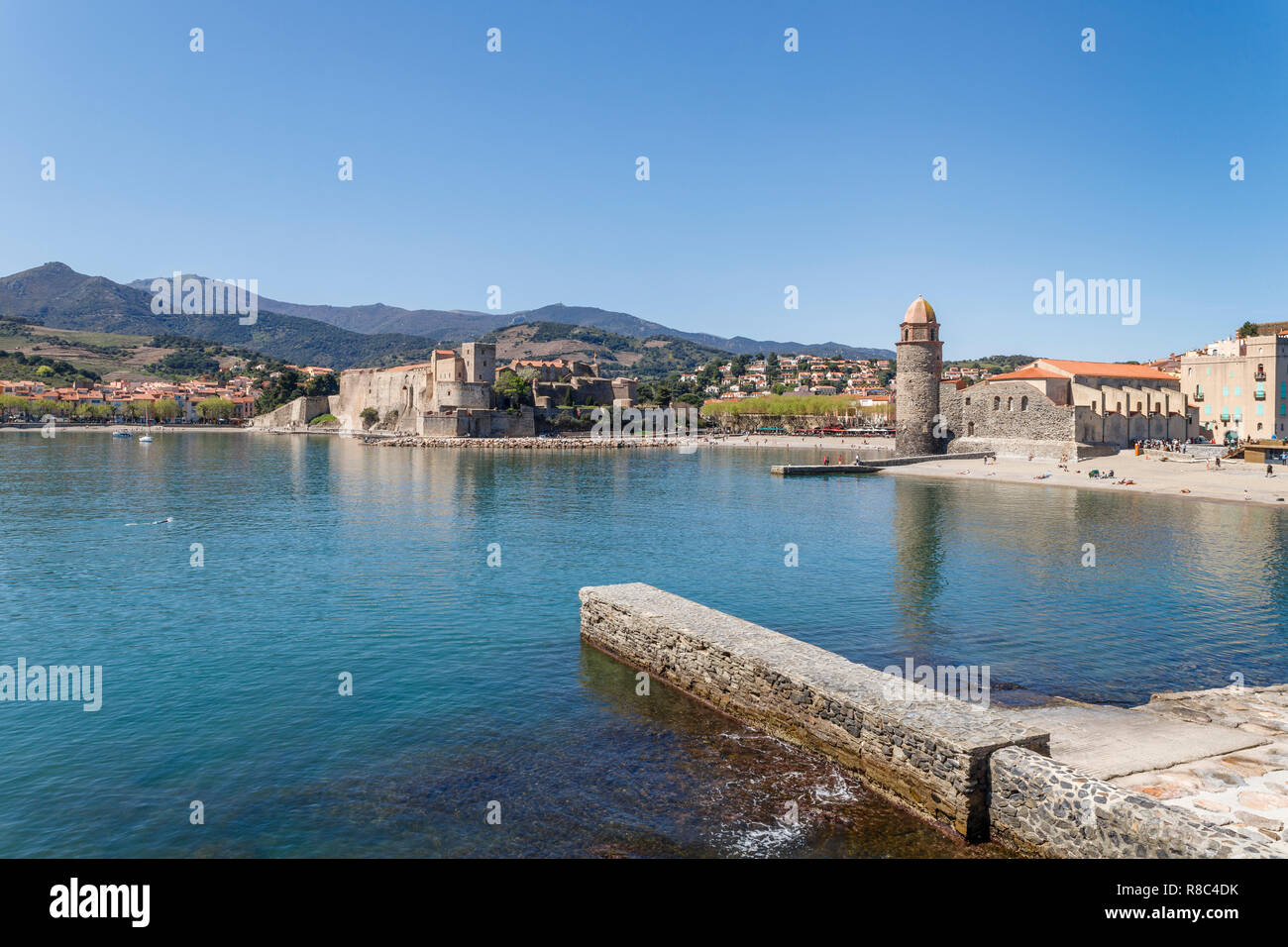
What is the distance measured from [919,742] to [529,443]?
72723mm

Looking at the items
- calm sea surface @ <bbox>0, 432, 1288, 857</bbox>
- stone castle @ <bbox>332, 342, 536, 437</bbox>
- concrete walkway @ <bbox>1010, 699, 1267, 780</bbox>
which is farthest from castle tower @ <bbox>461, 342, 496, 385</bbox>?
concrete walkway @ <bbox>1010, 699, 1267, 780</bbox>

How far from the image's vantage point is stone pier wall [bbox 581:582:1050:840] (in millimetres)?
7309

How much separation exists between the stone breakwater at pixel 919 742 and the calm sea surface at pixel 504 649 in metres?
0.34

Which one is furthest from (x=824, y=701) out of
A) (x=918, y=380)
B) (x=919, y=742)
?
(x=918, y=380)

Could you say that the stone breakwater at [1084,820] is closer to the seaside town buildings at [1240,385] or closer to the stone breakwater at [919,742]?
the stone breakwater at [919,742]

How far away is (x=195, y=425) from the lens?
123 m

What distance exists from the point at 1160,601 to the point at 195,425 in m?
133

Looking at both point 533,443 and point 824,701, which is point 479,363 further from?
point 824,701

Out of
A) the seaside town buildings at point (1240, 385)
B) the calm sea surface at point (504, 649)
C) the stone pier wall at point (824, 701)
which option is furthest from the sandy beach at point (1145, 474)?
the stone pier wall at point (824, 701)

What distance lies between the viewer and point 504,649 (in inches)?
511

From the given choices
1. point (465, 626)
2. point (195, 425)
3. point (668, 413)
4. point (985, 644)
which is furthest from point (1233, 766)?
point (195, 425)

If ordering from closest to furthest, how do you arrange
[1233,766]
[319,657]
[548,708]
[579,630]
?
[1233,766] < [548,708] < [319,657] < [579,630]
